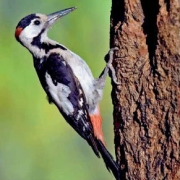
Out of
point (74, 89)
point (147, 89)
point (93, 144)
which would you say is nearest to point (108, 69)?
point (74, 89)

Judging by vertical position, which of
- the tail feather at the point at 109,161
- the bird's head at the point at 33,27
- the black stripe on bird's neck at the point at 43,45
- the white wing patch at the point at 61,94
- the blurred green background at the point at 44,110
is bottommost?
the blurred green background at the point at 44,110

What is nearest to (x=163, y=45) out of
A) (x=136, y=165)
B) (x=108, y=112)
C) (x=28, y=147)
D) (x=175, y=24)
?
(x=175, y=24)

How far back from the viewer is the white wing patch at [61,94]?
19.2 feet

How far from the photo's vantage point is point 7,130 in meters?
9.64

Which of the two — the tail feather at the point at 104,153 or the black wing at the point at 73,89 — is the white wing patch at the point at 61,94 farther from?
the tail feather at the point at 104,153

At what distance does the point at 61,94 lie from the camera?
230 inches

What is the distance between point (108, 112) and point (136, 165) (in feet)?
14.4

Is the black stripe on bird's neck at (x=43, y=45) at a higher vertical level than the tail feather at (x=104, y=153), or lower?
higher

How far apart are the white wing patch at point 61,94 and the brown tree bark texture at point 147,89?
835 millimetres

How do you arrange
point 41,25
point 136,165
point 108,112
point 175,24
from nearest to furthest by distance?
point 175,24, point 136,165, point 41,25, point 108,112

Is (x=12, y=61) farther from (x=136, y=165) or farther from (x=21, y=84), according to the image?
(x=136, y=165)

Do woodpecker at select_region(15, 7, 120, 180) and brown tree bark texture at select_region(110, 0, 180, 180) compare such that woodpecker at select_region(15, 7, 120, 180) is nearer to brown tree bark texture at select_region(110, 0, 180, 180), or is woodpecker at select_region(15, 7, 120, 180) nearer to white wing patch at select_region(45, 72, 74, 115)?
white wing patch at select_region(45, 72, 74, 115)

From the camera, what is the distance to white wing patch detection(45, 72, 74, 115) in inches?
230

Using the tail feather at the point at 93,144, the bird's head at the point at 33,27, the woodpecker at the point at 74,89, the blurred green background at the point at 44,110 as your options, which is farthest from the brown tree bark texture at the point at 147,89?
the blurred green background at the point at 44,110
